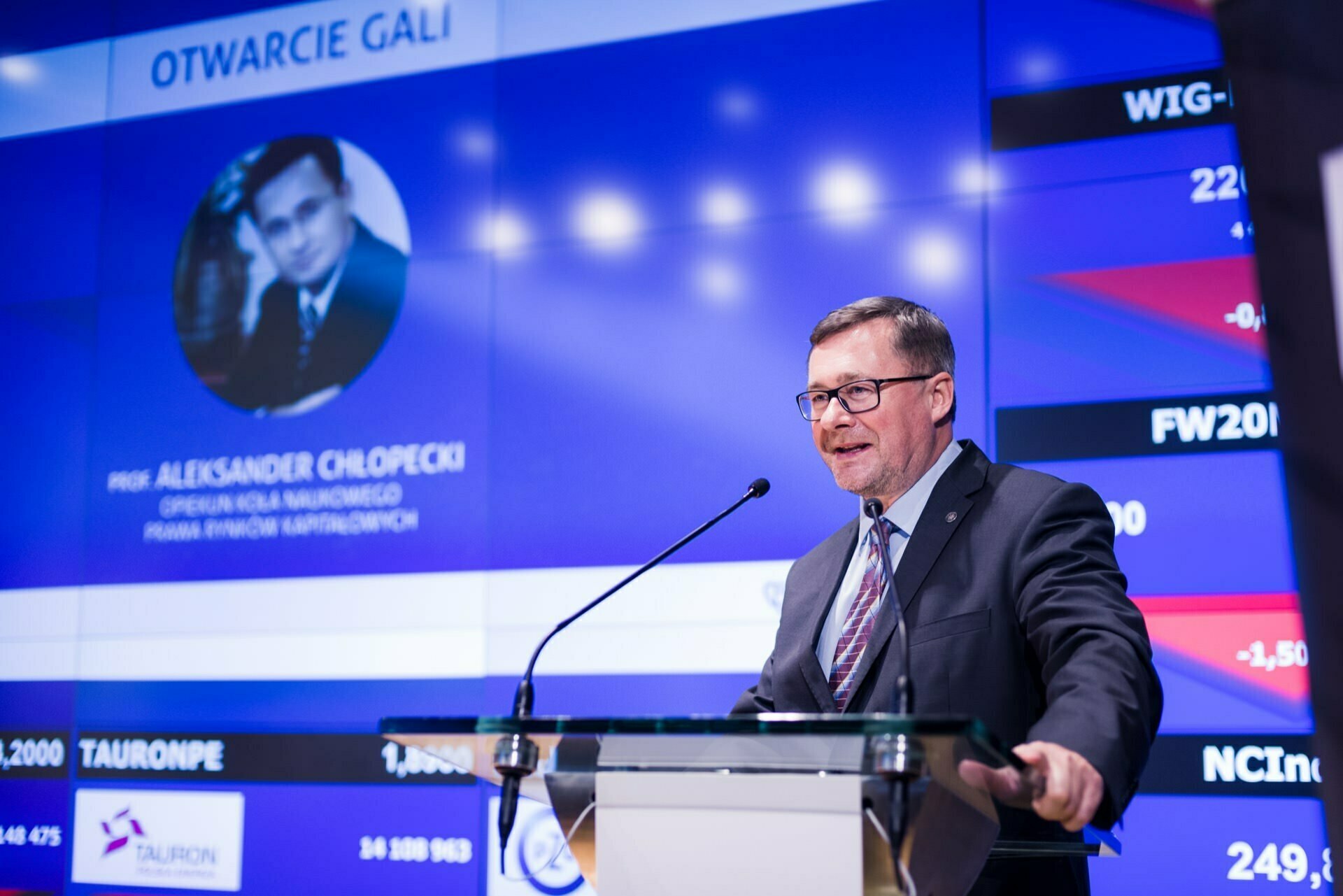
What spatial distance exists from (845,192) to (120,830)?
2.58 m

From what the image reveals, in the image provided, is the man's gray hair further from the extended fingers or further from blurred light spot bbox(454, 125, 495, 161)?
blurred light spot bbox(454, 125, 495, 161)

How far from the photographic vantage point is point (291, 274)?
11.9 feet

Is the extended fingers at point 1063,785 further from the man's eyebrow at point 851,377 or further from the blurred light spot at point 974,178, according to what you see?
the blurred light spot at point 974,178

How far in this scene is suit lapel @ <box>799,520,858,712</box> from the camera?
6.39 feet

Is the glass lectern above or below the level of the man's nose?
below

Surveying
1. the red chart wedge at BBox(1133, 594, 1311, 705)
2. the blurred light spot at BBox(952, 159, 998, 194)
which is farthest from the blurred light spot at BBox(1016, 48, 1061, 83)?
the red chart wedge at BBox(1133, 594, 1311, 705)

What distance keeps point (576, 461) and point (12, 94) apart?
2.39m

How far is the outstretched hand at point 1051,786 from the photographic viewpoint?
1.23 metres

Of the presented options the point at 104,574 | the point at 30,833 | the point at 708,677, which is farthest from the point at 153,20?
the point at 708,677

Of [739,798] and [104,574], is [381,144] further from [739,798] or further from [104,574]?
[739,798]

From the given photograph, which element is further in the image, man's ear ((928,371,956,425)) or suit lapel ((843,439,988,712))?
man's ear ((928,371,956,425))

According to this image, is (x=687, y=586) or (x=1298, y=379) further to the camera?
(x=687, y=586)

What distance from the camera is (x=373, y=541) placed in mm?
3404

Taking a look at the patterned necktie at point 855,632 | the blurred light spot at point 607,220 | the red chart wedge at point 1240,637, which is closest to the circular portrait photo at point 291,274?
the blurred light spot at point 607,220
